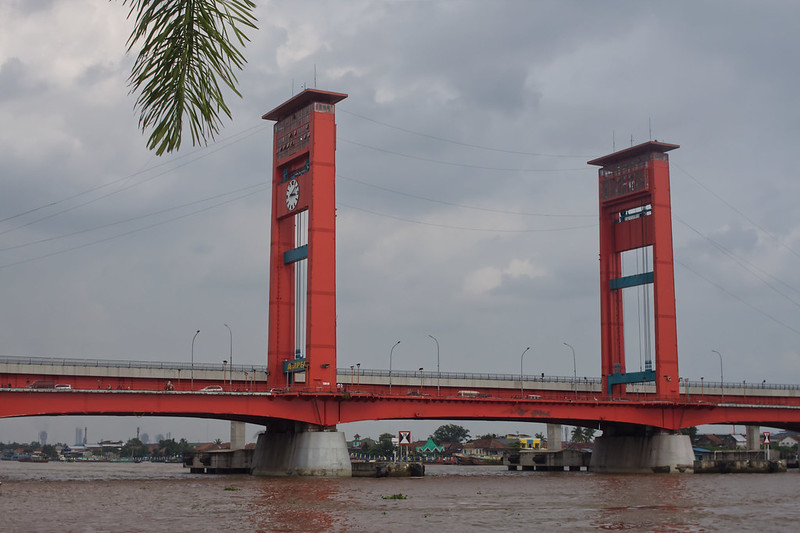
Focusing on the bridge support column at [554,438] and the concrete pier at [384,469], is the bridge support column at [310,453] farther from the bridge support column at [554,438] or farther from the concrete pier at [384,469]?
the bridge support column at [554,438]

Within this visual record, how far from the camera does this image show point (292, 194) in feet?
275

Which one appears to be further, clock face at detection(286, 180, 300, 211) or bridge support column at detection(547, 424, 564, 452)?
bridge support column at detection(547, 424, 564, 452)

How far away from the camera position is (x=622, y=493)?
5744 cm

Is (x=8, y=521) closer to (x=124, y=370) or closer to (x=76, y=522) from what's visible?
(x=76, y=522)

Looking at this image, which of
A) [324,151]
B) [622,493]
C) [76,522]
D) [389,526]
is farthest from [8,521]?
[324,151]

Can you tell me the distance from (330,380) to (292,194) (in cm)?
1649

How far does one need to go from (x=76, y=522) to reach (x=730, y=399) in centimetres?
9388

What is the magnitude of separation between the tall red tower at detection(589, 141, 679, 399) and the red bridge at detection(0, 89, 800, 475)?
0.13 metres

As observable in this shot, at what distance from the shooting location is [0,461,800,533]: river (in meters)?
35.2

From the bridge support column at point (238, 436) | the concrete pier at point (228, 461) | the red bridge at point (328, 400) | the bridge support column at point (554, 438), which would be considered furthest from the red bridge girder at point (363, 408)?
the bridge support column at point (554, 438)

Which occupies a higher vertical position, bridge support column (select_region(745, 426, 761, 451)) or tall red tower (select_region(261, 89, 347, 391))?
tall red tower (select_region(261, 89, 347, 391))

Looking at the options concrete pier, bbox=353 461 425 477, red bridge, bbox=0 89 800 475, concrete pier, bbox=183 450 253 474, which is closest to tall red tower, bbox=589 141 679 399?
red bridge, bbox=0 89 800 475

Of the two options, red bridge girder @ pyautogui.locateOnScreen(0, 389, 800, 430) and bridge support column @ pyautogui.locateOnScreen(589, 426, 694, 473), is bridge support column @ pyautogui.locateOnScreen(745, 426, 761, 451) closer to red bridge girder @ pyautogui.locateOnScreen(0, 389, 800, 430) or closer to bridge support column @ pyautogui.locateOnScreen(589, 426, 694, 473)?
red bridge girder @ pyautogui.locateOnScreen(0, 389, 800, 430)

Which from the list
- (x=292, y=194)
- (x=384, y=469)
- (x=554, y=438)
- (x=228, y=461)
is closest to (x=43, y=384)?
(x=292, y=194)
